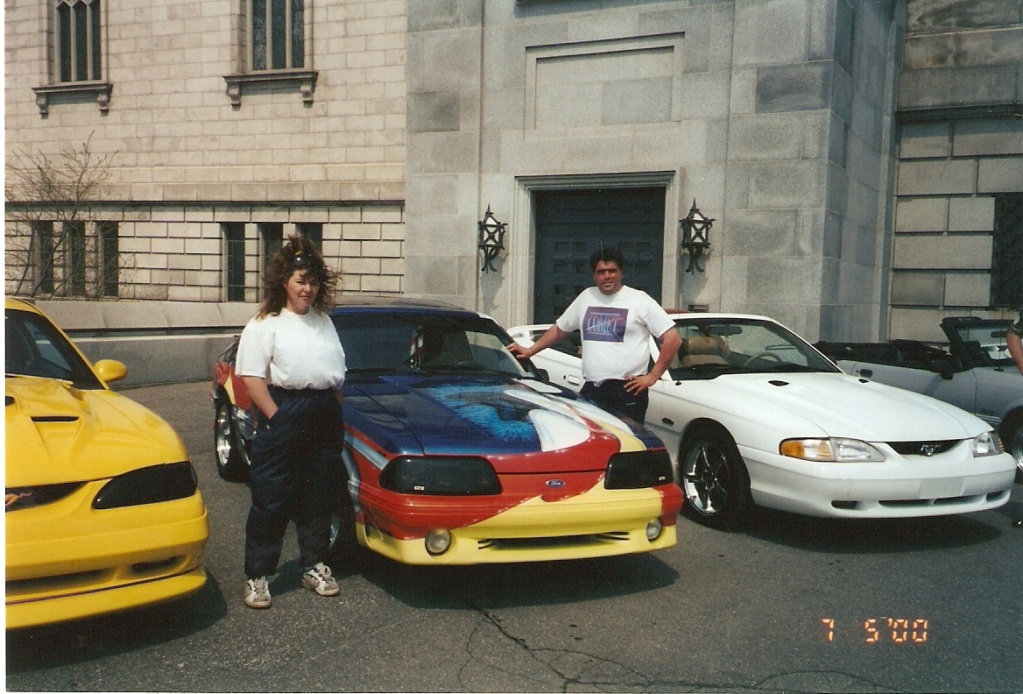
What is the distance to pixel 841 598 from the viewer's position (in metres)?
4.74

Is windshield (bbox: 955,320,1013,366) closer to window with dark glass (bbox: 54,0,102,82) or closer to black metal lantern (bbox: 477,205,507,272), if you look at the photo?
black metal lantern (bbox: 477,205,507,272)

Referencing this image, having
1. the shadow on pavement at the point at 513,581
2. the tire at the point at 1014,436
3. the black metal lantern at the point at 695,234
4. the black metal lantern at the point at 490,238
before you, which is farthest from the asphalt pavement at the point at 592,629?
the black metal lantern at the point at 490,238

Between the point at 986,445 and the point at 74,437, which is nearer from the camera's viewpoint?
the point at 74,437

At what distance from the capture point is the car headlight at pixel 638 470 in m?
4.66

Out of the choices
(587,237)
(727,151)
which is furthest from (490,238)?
(727,151)

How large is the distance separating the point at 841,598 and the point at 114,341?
33.7ft

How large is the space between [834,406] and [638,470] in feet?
6.19

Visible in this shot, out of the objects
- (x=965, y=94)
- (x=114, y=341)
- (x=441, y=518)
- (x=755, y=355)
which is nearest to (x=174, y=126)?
(x=114, y=341)

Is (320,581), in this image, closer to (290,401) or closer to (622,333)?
(290,401)

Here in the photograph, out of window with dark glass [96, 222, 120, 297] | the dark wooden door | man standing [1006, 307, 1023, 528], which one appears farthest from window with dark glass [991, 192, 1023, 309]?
window with dark glass [96, 222, 120, 297]

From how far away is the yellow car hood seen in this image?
3594 mm

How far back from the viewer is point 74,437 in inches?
151

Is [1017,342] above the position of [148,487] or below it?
above

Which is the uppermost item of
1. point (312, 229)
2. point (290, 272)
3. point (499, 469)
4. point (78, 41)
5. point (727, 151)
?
point (78, 41)
